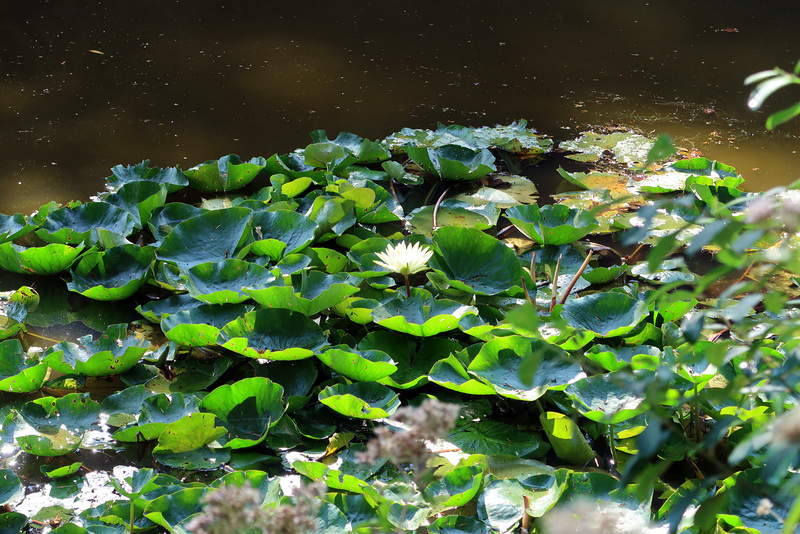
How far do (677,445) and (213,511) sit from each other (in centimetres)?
102

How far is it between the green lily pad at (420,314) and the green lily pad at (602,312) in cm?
23

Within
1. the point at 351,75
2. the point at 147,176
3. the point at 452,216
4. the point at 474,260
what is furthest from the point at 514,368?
the point at 351,75

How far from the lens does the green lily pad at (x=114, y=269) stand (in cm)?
182

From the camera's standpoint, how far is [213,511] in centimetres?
64

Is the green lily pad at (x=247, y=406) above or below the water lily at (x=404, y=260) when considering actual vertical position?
below

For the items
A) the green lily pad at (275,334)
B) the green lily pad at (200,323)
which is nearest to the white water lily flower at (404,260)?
the green lily pad at (275,334)

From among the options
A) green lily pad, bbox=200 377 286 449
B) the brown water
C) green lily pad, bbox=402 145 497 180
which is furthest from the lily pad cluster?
the brown water

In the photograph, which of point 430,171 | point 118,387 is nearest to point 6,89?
point 430,171

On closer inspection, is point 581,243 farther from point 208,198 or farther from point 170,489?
point 170,489

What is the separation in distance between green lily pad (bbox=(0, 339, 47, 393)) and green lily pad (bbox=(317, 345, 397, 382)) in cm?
56

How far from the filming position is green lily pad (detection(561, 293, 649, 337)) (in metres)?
1.63

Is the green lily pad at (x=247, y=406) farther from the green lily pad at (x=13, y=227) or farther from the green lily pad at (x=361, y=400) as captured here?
the green lily pad at (x=13, y=227)

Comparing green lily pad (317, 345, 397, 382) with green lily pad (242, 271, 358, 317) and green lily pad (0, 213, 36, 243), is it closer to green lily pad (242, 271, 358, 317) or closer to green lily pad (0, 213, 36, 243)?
green lily pad (242, 271, 358, 317)

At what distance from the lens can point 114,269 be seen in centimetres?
187
